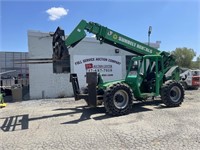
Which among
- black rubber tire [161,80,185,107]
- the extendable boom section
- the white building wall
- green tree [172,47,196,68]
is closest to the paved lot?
black rubber tire [161,80,185,107]

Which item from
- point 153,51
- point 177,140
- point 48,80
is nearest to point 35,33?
point 48,80

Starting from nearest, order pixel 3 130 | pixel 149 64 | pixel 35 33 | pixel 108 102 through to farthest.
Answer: pixel 3 130 < pixel 108 102 < pixel 149 64 < pixel 35 33

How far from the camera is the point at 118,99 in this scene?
9.27m

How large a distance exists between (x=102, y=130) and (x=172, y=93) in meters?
5.26

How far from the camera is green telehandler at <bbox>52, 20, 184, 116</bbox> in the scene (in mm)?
9015

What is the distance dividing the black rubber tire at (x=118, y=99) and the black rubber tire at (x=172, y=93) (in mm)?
1944

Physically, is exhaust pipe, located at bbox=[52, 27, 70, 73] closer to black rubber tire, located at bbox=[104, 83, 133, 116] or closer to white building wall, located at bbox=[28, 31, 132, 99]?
black rubber tire, located at bbox=[104, 83, 133, 116]

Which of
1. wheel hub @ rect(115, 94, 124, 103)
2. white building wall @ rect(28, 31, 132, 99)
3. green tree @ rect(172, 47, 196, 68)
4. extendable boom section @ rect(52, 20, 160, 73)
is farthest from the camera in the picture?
green tree @ rect(172, 47, 196, 68)

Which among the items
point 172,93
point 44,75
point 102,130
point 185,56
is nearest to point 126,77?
point 172,93

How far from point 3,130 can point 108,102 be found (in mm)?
3796

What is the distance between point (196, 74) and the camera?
2033cm

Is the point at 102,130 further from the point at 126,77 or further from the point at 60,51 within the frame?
the point at 126,77

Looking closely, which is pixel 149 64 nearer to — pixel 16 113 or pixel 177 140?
pixel 177 140

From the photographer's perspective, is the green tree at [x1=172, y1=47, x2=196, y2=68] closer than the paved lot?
No
